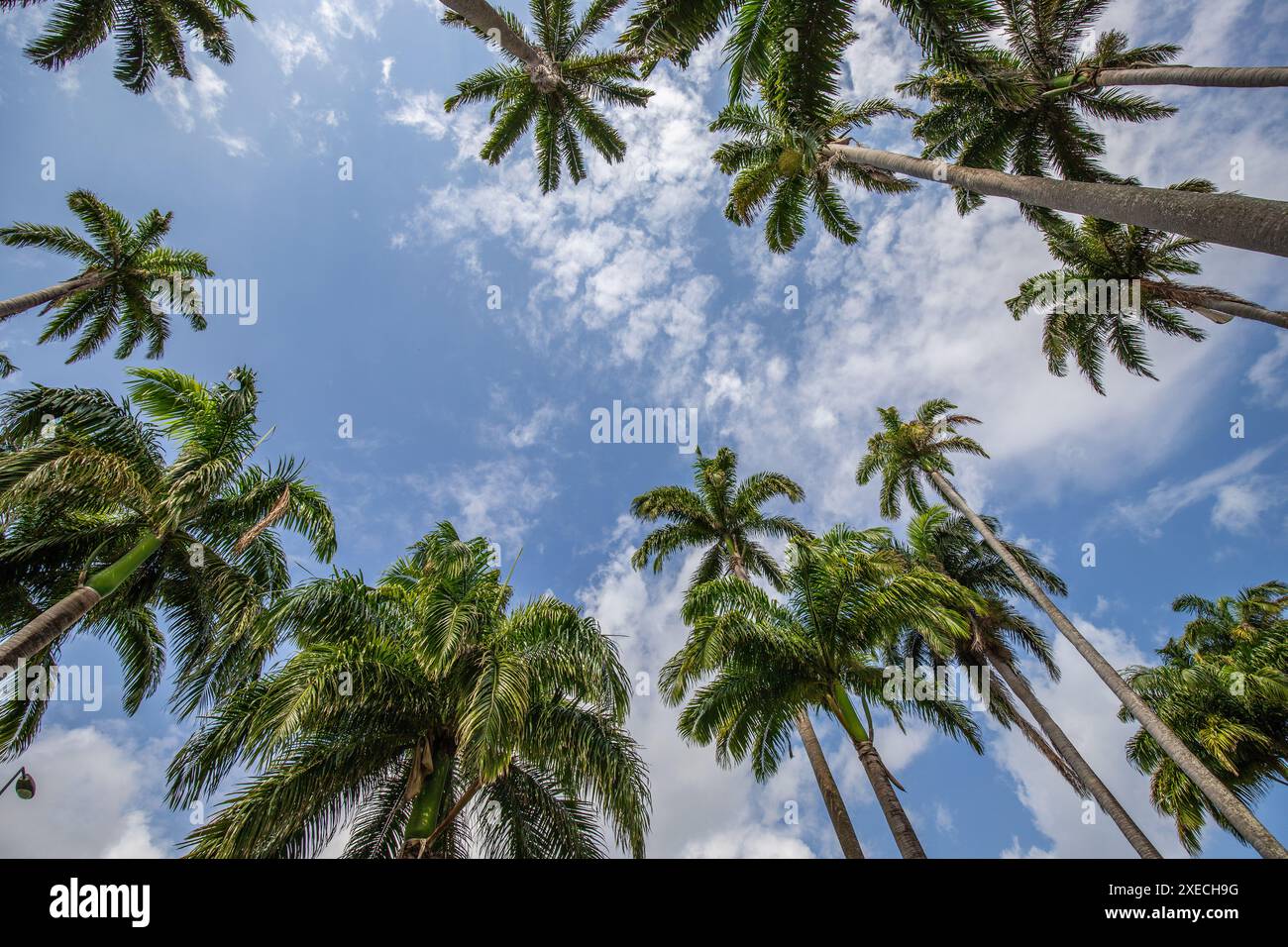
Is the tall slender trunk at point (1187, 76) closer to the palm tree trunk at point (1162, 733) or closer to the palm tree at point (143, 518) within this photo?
the palm tree trunk at point (1162, 733)

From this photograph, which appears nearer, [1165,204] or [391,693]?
[1165,204]

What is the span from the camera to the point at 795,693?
12.3m

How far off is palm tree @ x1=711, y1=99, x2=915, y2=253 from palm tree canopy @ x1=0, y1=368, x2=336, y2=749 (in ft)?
45.8

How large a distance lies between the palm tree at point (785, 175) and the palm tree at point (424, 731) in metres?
12.7

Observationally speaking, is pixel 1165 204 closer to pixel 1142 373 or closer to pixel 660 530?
pixel 1142 373

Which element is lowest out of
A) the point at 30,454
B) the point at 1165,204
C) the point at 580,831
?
the point at 580,831

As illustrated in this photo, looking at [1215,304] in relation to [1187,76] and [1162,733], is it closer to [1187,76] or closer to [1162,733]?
[1187,76]

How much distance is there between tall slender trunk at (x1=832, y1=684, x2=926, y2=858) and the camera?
1129 cm

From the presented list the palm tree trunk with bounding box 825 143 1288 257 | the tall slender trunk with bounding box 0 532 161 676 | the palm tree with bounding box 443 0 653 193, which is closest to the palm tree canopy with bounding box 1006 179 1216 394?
the palm tree trunk with bounding box 825 143 1288 257

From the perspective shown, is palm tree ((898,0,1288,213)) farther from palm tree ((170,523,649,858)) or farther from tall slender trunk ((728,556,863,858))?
tall slender trunk ((728,556,863,858))

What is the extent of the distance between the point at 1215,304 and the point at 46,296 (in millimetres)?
32824

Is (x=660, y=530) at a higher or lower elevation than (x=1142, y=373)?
lower
